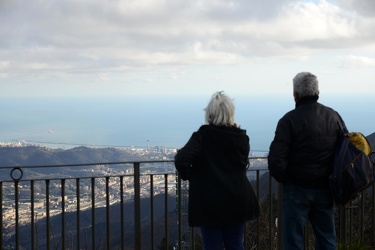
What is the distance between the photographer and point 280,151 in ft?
15.5

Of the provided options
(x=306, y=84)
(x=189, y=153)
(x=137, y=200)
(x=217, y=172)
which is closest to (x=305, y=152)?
(x=306, y=84)

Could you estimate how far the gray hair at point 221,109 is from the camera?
178 inches

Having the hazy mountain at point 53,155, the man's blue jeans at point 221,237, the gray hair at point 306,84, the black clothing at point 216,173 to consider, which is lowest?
the hazy mountain at point 53,155

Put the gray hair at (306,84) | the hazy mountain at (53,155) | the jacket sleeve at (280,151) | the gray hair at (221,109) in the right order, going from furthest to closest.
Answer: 1. the hazy mountain at (53,155)
2. the gray hair at (306,84)
3. the jacket sleeve at (280,151)
4. the gray hair at (221,109)

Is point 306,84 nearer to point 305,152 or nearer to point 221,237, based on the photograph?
point 305,152

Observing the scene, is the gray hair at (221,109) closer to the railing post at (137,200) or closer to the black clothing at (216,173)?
the black clothing at (216,173)

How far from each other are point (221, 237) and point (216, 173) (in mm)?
584

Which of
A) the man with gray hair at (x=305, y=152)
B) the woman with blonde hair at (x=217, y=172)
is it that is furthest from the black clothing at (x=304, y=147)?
the woman with blonde hair at (x=217, y=172)

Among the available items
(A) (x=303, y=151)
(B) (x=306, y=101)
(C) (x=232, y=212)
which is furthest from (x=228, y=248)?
(B) (x=306, y=101)

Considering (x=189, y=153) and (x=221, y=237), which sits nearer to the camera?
(x=189, y=153)

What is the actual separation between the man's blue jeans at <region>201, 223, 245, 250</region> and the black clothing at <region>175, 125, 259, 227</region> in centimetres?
10

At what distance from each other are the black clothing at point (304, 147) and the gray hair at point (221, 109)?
1.63 ft

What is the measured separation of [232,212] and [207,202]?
0.22 metres

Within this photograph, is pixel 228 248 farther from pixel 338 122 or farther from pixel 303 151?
pixel 338 122
